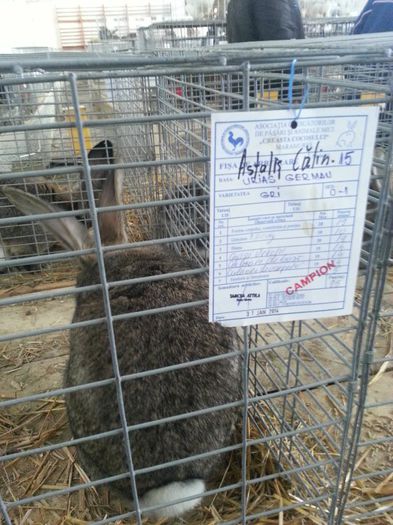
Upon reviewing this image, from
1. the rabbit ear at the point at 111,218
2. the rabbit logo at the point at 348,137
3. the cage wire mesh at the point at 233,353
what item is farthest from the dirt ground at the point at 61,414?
the rabbit ear at the point at 111,218

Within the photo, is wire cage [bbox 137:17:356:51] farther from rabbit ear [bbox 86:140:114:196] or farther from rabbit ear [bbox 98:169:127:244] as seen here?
rabbit ear [bbox 98:169:127:244]

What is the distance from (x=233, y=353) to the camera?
1106mm

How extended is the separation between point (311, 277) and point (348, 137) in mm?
317

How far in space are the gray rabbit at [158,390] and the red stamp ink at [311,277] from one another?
1.62 feet

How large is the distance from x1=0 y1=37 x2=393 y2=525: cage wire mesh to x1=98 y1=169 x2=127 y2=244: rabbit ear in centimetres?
11

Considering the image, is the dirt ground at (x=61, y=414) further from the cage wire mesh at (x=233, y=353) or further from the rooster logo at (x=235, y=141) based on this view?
the rooster logo at (x=235, y=141)

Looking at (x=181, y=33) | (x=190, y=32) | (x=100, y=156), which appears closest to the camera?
(x=100, y=156)

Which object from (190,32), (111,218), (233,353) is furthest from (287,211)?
(190,32)

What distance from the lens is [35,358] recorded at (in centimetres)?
254

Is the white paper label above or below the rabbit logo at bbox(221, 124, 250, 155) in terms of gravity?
below

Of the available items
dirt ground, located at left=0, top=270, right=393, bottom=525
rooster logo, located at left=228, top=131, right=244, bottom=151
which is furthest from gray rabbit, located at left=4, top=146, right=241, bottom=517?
rooster logo, located at left=228, top=131, right=244, bottom=151

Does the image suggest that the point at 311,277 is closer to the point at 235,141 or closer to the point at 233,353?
the point at 233,353

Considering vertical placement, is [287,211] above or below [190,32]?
below

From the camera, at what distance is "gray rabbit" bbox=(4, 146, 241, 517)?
1409mm
